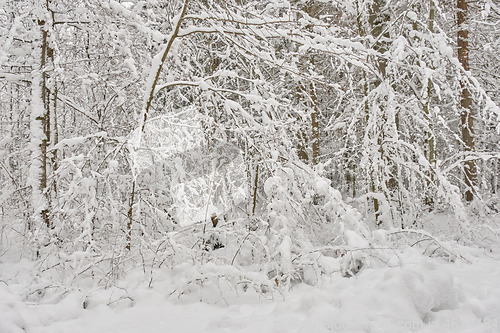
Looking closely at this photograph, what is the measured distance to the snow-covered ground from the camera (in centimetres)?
239

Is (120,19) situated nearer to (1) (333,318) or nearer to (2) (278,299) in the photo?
(2) (278,299)

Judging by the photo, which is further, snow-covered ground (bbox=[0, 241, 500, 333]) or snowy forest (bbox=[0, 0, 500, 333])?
snowy forest (bbox=[0, 0, 500, 333])

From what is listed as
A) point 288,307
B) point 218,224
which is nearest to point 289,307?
point 288,307

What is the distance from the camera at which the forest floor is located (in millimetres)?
2393

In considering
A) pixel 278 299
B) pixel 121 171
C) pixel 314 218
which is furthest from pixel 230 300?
pixel 121 171

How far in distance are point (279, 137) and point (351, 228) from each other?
57.8 inches

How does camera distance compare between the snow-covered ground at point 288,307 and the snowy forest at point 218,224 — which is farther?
the snowy forest at point 218,224

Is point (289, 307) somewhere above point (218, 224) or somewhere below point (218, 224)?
below

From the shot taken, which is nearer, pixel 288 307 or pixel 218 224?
pixel 288 307

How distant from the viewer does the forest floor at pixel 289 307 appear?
7.85ft

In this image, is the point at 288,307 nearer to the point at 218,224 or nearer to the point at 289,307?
the point at 289,307

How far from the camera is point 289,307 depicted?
284 centimetres

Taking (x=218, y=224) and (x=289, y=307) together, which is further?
(x=218, y=224)

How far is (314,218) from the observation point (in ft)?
17.7
